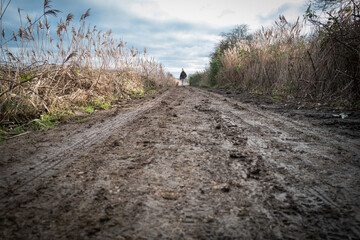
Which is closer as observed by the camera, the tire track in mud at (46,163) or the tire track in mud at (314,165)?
the tire track in mud at (314,165)

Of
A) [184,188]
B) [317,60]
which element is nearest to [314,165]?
[184,188]

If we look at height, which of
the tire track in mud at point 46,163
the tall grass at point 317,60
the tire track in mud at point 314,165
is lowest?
the tire track in mud at point 46,163

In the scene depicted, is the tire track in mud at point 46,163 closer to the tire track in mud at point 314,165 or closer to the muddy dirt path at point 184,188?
the muddy dirt path at point 184,188

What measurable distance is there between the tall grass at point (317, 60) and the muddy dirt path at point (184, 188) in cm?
247

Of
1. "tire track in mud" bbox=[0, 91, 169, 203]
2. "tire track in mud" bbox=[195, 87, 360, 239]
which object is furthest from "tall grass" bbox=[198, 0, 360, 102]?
"tire track in mud" bbox=[0, 91, 169, 203]

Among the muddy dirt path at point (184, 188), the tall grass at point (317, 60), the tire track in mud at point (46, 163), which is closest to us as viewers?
the muddy dirt path at point (184, 188)

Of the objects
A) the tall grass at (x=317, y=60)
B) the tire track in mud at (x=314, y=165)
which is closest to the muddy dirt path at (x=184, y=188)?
the tire track in mud at (x=314, y=165)

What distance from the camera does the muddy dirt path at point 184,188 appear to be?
0.80 m

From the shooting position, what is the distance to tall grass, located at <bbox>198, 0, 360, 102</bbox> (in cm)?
350

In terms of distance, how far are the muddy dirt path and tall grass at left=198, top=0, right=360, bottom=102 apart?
2.47 m

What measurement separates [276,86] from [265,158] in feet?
17.7

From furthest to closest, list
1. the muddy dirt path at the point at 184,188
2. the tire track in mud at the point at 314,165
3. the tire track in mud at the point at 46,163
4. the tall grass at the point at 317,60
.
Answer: the tall grass at the point at 317,60 → the tire track in mud at the point at 46,163 → the tire track in mud at the point at 314,165 → the muddy dirt path at the point at 184,188

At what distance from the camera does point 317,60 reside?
13.7 feet

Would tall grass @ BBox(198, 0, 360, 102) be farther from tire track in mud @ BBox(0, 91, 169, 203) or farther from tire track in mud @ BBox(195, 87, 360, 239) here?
tire track in mud @ BBox(0, 91, 169, 203)
